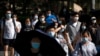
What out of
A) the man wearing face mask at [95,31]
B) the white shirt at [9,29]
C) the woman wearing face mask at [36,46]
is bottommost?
the man wearing face mask at [95,31]

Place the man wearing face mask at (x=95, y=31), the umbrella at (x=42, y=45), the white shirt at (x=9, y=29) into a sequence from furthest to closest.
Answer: the man wearing face mask at (x=95, y=31)
the white shirt at (x=9, y=29)
the umbrella at (x=42, y=45)

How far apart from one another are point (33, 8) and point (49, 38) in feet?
75.1

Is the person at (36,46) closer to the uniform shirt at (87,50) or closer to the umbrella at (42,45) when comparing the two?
the umbrella at (42,45)

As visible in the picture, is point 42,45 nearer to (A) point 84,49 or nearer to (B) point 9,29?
(A) point 84,49

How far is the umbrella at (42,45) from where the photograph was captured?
2945 millimetres

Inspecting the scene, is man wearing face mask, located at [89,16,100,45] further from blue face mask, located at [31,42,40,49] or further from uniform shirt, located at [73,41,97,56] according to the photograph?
blue face mask, located at [31,42,40,49]

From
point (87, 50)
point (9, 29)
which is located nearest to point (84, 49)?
point (87, 50)

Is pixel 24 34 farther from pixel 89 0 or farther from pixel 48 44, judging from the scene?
pixel 89 0

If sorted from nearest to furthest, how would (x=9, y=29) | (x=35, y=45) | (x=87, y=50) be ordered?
(x=35, y=45)
(x=87, y=50)
(x=9, y=29)

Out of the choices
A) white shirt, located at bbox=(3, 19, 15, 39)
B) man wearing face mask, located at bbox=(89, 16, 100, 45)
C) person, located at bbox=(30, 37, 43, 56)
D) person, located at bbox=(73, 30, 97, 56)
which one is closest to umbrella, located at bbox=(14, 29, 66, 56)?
person, located at bbox=(30, 37, 43, 56)

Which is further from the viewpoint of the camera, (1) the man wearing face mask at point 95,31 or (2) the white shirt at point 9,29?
(1) the man wearing face mask at point 95,31

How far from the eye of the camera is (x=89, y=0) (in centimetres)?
3231

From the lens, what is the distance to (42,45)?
9.90 feet

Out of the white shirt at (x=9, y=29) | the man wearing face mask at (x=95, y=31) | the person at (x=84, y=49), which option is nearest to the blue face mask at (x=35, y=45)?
the person at (x=84, y=49)
